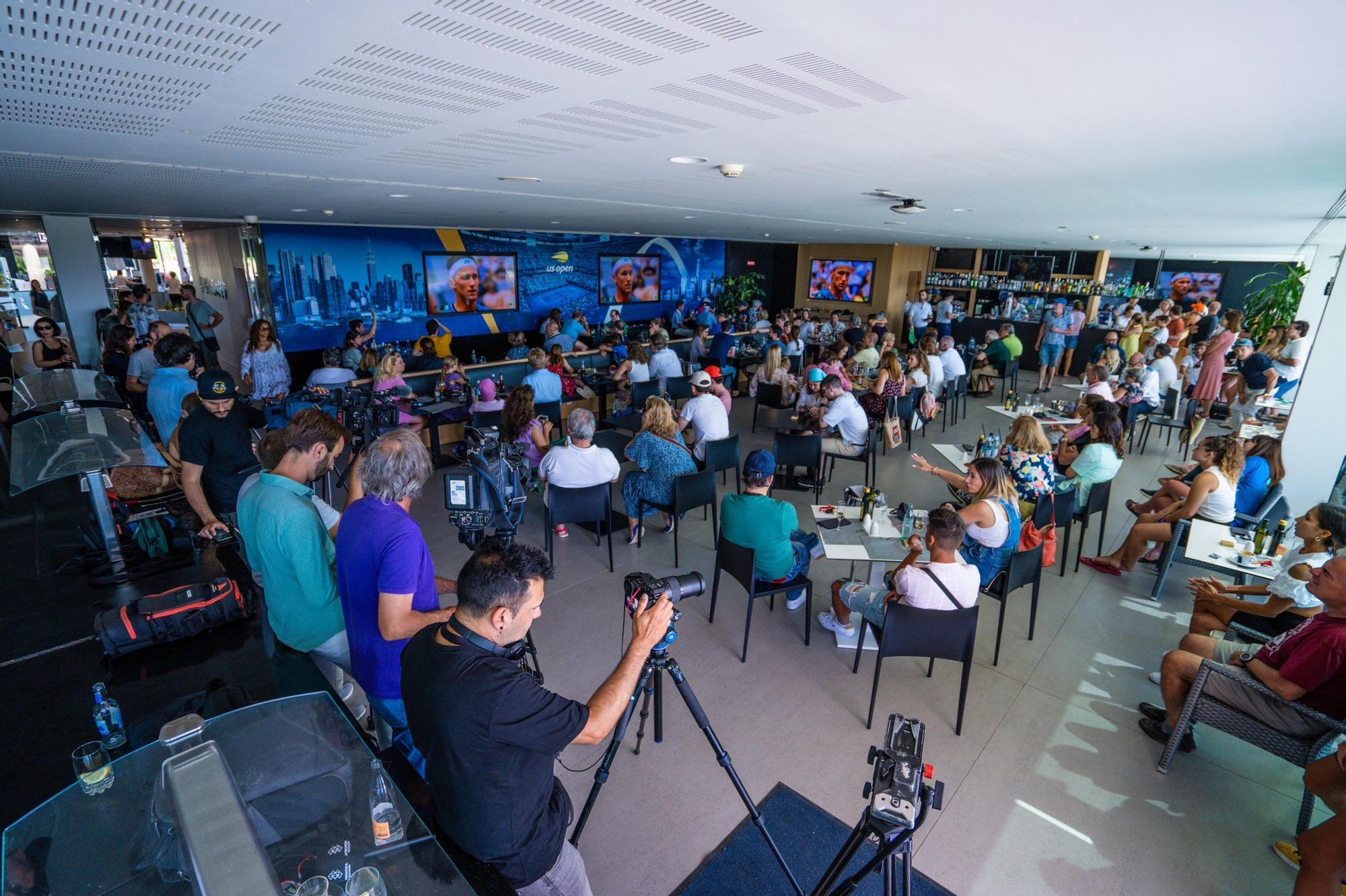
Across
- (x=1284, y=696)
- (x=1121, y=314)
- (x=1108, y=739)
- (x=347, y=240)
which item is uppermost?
(x=347, y=240)

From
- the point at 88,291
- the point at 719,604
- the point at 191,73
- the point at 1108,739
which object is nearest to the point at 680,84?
the point at 191,73

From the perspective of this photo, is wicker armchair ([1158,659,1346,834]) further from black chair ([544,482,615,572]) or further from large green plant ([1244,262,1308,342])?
large green plant ([1244,262,1308,342])

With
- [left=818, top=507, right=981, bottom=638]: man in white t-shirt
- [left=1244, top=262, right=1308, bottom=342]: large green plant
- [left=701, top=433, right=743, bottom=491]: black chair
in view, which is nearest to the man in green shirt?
[left=818, top=507, right=981, bottom=638]: man in white t-shirt

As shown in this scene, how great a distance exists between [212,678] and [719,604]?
2750 mm

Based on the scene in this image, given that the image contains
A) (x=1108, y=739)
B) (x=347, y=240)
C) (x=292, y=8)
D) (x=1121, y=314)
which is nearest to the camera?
(x=292, y=8)

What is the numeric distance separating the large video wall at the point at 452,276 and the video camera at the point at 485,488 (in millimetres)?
7459

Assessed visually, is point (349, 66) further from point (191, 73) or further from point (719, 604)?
point (719, 604)

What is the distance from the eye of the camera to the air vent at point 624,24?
114cm

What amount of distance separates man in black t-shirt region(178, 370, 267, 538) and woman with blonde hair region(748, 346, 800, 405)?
573 cm

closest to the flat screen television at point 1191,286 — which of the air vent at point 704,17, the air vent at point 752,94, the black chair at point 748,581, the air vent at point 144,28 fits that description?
the black chair at point 748,581

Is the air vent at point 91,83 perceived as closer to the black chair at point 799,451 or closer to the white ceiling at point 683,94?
the white ceiling at point 683,94

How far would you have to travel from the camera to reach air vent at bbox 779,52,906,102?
147cm

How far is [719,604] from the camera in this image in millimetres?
4133

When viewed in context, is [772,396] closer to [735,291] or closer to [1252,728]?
[1252,728]
